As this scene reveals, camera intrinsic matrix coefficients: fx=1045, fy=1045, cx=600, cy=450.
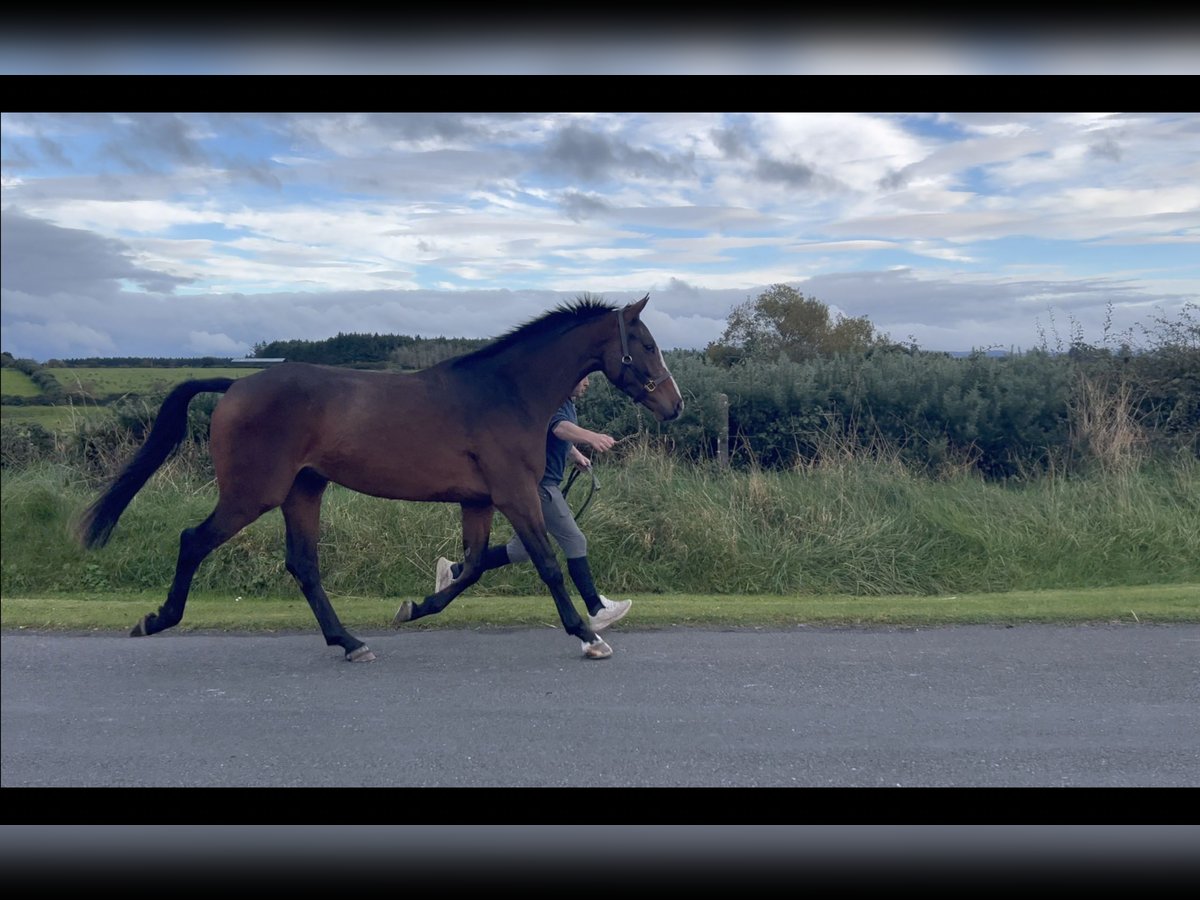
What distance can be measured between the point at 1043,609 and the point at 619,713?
3.18 meters

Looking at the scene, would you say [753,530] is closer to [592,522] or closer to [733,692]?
[592,522]

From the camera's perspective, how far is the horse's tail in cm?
550

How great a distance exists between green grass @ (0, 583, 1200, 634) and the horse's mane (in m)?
1.78

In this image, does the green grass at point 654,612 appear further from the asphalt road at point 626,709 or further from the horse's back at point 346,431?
the horse's back at point 346,431

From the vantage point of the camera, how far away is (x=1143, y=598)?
6.76 meters

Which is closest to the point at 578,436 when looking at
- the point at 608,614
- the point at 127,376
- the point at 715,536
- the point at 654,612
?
the point at 608,614

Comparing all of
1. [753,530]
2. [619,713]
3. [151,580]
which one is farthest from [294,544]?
[753,530]

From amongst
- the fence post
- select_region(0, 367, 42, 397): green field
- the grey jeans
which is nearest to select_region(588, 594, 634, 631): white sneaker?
the grey jeans

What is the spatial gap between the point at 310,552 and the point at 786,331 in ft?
10.2

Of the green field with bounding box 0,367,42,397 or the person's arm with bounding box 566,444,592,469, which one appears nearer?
the green field with bounding box 0,367,42,397

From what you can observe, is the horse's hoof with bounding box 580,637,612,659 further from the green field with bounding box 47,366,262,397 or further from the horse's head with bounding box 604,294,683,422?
the green field with bounding box 47,366,262,397

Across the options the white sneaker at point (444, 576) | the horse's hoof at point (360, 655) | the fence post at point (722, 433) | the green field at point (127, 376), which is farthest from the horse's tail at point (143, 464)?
the fence post at point (722, 433)

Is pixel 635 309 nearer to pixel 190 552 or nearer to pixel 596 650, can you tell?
pixel 596 650
